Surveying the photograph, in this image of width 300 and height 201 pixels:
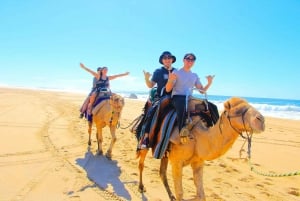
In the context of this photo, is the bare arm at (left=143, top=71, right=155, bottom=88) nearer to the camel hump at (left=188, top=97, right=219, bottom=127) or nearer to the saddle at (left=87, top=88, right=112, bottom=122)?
the camel hump at (left=188, top=97, right=219, bottom=127)

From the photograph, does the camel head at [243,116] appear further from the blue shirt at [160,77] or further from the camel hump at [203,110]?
the blue shirt at [160,77]

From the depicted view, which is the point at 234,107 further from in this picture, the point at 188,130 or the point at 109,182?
the point at 109,182

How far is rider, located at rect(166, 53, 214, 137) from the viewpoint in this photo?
15.7 feet

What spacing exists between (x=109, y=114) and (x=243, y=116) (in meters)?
5.90

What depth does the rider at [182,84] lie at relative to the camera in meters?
4.79

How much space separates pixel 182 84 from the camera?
16.5 ft

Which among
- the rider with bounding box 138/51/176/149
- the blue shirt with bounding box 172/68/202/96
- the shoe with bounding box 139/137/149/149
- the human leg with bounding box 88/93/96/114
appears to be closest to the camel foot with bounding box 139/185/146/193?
the shoe with bounding box 139/137/149/149

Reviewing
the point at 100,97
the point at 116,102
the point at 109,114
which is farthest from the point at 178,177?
the point at 100,97

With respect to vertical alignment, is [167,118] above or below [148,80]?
below

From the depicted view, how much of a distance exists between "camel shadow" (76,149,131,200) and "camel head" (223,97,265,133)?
3020 millimetres

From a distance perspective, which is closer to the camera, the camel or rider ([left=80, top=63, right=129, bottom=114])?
the camel

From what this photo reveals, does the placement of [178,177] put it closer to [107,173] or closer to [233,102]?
[233,102]

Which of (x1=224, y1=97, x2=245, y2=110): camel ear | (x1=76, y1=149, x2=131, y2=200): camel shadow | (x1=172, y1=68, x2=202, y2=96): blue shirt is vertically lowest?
(x1=76, y1=149, x2=131, y2=200): camel shadow

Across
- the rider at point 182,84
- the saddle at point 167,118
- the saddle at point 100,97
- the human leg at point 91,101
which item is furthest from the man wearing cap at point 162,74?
the human leg at point 91,101
